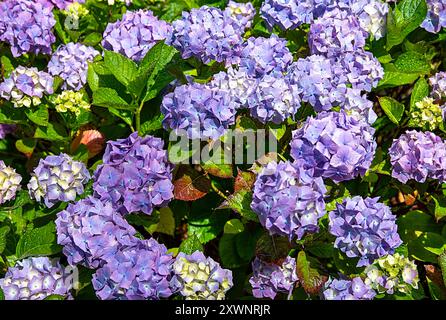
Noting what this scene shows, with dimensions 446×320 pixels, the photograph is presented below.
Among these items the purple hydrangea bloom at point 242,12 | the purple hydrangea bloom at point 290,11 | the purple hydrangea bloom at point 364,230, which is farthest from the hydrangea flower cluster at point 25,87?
the purple hydrangea bloom at point 364,230

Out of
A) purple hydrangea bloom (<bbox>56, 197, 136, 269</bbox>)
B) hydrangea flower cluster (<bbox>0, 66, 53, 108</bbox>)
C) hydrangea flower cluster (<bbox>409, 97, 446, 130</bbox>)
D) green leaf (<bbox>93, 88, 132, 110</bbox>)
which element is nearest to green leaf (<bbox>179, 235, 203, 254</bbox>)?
purple hydrangea bloom (<bbox>56, 197, 136, 269</bbox>)

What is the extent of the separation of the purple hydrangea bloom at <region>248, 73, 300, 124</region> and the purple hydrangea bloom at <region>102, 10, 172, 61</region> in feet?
1.90

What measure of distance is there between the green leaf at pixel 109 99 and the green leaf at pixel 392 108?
109cm

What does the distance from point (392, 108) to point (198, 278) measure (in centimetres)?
120

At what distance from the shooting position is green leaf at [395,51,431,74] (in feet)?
9.60

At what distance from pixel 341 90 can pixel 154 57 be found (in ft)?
2.56

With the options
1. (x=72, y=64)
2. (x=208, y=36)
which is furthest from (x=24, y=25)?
(x=208, y=36)

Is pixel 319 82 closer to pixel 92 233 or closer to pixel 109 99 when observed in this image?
pixel 109 99

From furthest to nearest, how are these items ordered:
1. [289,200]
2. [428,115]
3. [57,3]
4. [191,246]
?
[57,3] < [428,115] < [191,246] < [289,200]

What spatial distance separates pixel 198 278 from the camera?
2.23 m

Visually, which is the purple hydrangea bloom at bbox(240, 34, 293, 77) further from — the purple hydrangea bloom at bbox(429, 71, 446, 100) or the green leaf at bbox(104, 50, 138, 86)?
the purple hydrangea bloom at bbox(429, 71, 446, 100)
